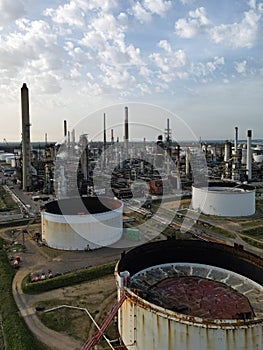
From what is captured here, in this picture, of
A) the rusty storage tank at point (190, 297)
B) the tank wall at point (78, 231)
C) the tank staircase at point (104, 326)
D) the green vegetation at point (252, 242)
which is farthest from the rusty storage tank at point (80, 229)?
the tank staircase at point (104, 326)

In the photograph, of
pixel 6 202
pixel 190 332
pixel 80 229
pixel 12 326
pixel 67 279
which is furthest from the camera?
pixel 6 202

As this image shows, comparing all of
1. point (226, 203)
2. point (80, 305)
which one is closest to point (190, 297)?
point (80, 305)

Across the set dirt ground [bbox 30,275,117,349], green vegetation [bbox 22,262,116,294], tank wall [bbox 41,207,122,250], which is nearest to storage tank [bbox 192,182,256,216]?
tank wall [bbox 41,207,122,250]

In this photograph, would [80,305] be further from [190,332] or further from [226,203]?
[226,203]

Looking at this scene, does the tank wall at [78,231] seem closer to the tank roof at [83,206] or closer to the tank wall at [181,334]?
the tank roof at [83,206]

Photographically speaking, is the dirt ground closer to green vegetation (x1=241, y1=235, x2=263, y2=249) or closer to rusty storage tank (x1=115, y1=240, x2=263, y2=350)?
rusty storage tank (x1=115, y1=240, x2=263, y2=350)

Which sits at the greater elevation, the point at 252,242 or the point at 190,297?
the point at 190,297

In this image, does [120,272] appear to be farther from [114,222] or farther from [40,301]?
[114,222]
